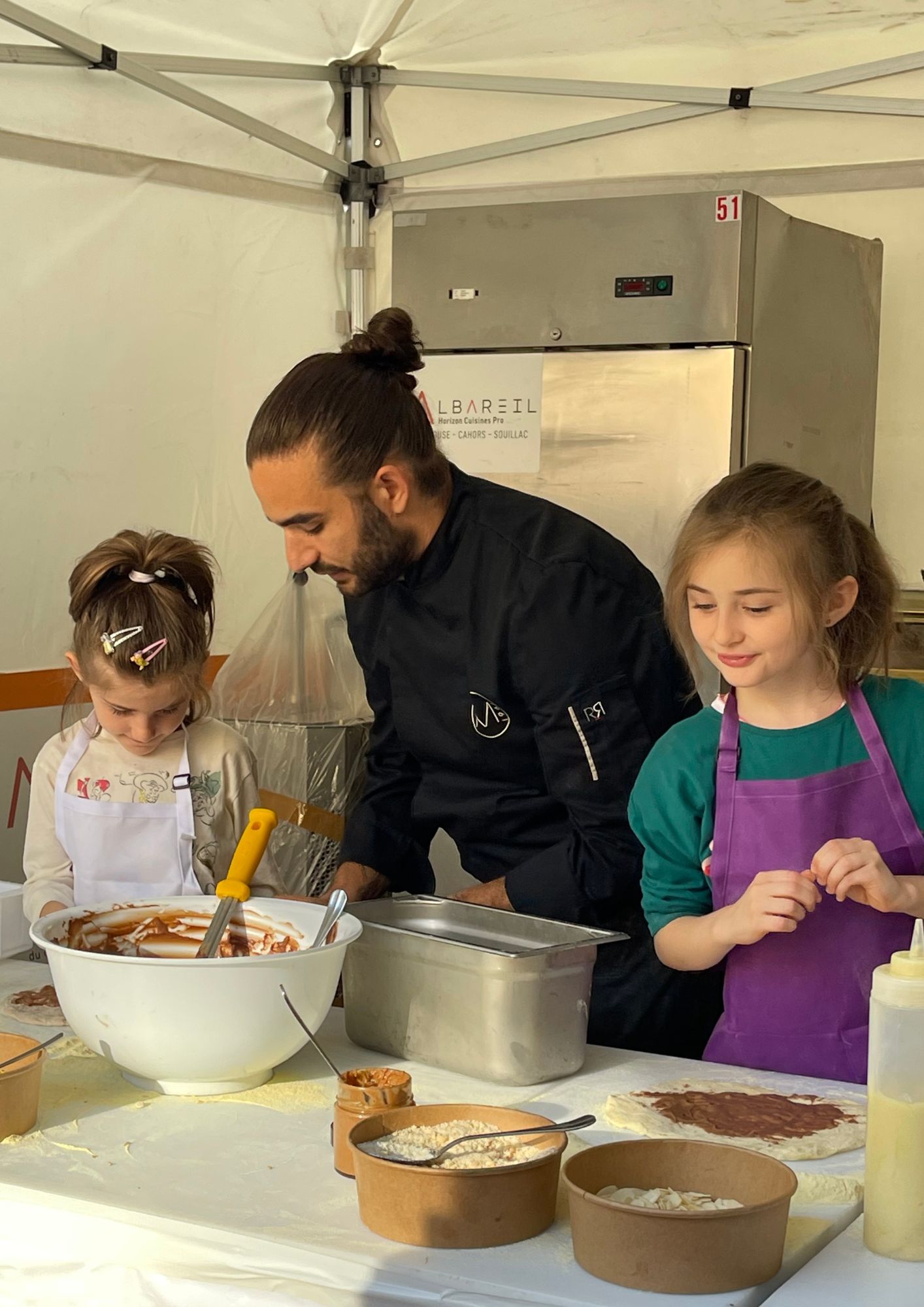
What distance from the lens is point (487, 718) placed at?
1972mm

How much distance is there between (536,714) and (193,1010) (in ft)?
Result: 2.32

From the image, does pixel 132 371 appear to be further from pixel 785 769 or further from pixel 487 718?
pixel 785 769

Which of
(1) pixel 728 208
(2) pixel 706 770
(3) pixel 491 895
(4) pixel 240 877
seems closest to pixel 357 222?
(1) pixel 728 208

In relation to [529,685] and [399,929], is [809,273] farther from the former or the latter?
[399,929]

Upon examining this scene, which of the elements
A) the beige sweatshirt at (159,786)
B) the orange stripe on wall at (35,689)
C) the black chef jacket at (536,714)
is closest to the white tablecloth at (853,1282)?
the black chef jacket at (536,714)

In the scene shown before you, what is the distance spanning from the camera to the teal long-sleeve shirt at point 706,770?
1673mm

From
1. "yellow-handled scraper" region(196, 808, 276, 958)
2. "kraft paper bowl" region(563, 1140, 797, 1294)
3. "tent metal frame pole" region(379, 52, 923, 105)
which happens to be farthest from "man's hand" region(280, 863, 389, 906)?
"tent metal frame pole" region(379, 52, 923, 105)

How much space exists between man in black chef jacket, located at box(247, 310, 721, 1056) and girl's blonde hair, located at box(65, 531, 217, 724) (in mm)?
192

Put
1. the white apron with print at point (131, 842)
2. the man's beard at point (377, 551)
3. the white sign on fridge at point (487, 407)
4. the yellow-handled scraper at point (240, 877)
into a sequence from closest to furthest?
the yellow-handled scraper at point (240, 877) → the man's beard at point (377, 551) → the white apron with print at point (131, 842) → the white sign on fridge at point (487, 407)

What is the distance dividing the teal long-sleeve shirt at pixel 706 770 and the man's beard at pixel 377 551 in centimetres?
49

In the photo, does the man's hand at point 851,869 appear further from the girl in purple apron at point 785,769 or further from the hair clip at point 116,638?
the hair clip at point 116,638

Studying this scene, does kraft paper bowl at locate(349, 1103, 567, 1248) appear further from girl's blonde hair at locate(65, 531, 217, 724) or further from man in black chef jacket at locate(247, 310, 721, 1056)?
girl's blonde hair at locate(65, 531, 217, 724)

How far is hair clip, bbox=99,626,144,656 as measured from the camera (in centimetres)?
197

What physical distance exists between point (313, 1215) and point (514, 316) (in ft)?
8.61
